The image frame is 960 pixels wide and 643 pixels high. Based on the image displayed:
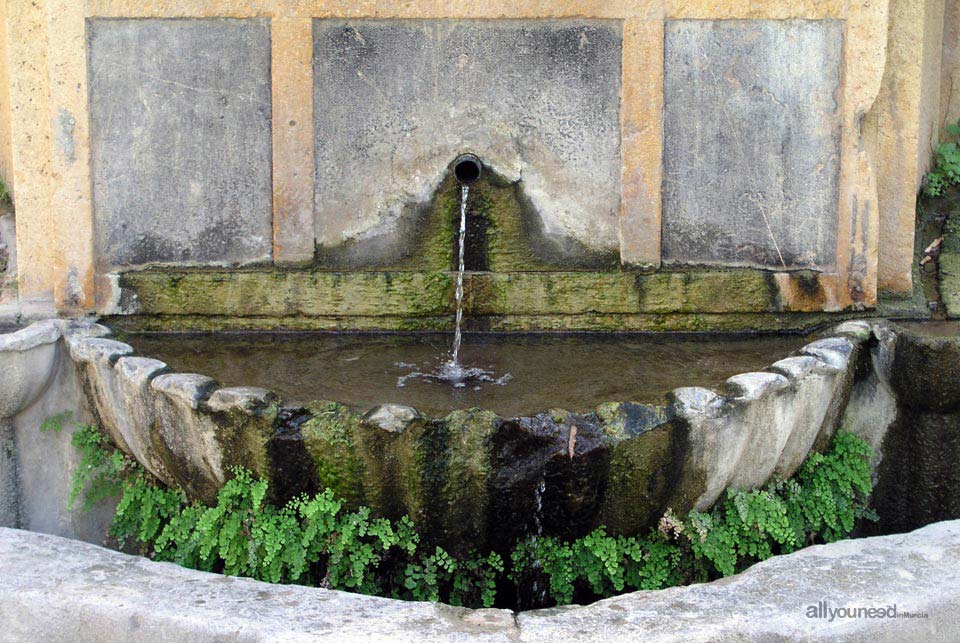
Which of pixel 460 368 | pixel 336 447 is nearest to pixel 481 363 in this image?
pixel 460 368

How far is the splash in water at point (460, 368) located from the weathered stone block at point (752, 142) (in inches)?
37.2

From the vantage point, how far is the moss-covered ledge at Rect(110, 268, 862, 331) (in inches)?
184

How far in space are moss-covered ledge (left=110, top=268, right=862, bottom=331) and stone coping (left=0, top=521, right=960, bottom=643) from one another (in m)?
1.72

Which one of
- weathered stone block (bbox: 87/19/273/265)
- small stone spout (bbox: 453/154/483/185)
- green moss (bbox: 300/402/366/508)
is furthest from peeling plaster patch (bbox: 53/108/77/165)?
green moss (bbox: 300/402/366/508)

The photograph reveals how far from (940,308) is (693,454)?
206 centimetres

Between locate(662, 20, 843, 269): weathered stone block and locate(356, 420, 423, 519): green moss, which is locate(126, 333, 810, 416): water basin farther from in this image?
locate(662, 20, 843, 269): weathered stone block

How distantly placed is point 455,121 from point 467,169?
23 centimetres

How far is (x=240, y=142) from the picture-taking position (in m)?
4.71

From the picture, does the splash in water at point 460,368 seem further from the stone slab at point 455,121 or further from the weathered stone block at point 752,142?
the weathered stone block at point 752,142

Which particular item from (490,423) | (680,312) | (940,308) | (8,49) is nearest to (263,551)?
(490,423)

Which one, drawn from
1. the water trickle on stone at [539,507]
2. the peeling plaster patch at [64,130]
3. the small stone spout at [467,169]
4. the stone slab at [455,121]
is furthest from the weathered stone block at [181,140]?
the water trickle on stone at [539,507]

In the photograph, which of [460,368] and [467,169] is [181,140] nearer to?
[467,169]

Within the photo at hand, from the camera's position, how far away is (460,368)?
426 centimetres

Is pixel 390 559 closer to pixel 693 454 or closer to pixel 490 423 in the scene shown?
pixel 490 423
